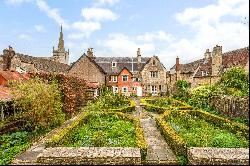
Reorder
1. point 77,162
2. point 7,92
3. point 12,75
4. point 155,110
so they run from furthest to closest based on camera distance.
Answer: point 155,110, point 12,75, point 7,92, point 77,162

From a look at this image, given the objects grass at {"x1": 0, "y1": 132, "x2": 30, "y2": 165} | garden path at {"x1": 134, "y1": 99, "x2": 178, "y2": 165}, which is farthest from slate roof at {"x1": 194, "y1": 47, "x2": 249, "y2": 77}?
grass at {"x1": 0, "y1": 132, "x2": 30, "y2": 165}

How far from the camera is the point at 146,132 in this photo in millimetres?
20000

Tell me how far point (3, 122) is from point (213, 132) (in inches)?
509

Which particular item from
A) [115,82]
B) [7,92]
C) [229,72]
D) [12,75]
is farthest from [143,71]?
[7,92]

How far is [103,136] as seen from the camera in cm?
1622

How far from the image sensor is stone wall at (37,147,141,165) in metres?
11.7

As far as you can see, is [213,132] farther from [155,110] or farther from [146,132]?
[155,110]

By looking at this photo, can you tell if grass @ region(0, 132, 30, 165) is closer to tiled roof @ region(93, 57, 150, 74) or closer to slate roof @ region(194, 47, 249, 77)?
slate roof @ region(194, 47, 249, 77)

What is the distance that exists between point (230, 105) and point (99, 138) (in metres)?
14.2

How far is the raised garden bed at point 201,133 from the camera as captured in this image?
46.8 ft

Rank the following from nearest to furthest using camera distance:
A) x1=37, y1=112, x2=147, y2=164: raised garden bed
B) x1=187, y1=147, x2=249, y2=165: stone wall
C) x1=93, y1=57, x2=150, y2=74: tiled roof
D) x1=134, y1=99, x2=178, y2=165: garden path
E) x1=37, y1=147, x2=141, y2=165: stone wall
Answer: x1=187, y1=147, x2=249, y2=165: stone wall
x1=37, y1=147, x2=141, y2=165: stone wall
x1=37, y1=112, x2=147, y2=164: raised garden bed
x1=134, y1=99, x2=178, y2=165: garden path
x1=93, y1=57, x2=150, y2=74: tiled roof

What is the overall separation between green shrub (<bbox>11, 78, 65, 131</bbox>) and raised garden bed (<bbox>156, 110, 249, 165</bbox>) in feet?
24.2

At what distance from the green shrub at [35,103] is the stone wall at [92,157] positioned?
311 inches

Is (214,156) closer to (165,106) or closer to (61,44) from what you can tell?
(165,106)
